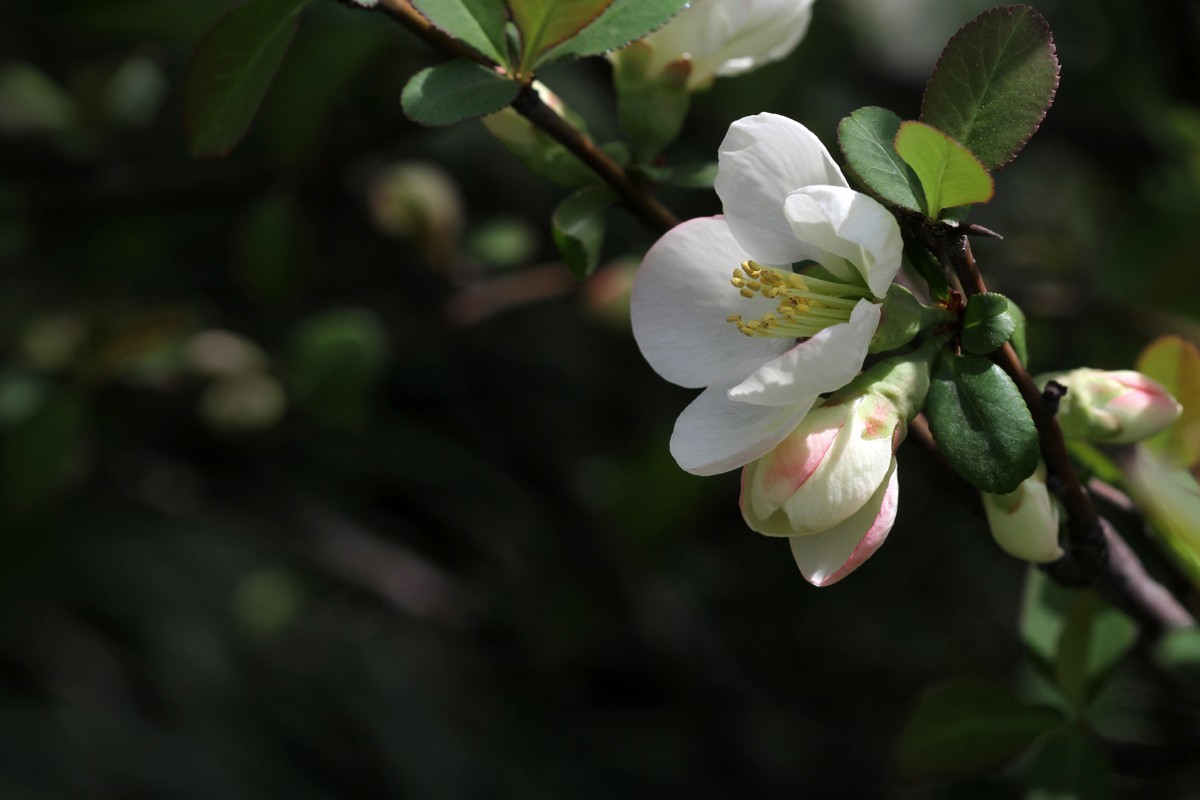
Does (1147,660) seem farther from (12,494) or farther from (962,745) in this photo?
(12,494)

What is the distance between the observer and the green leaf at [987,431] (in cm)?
43

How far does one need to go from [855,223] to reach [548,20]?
17cm

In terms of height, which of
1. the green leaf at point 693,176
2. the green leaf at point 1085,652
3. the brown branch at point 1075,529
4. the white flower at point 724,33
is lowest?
the green leaf at point 1085,652

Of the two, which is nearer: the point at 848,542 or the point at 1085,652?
the point at 848,542

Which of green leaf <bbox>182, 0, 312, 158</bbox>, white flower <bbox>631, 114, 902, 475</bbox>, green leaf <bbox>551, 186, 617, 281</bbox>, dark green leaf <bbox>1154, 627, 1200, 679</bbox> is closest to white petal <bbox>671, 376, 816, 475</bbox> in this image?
white flower <bbox>631, 114, 902, 475</bbox>

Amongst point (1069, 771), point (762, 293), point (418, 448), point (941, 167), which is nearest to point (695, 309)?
point (762, 293)

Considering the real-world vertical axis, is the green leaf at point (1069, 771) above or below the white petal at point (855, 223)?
below

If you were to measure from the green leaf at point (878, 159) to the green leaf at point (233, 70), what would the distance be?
0.26 m

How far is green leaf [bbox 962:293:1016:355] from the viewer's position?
0.44m

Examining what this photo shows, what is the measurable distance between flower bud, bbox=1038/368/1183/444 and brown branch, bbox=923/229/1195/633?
0.01m

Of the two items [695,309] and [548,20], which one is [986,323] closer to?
[695,309]

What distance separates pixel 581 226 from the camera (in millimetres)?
543

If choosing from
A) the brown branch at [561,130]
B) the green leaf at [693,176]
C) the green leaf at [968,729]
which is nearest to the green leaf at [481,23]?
the brown branch at [561,130]

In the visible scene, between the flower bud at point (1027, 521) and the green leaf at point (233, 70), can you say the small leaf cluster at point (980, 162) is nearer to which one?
the flower bud at point (1027, 521)
